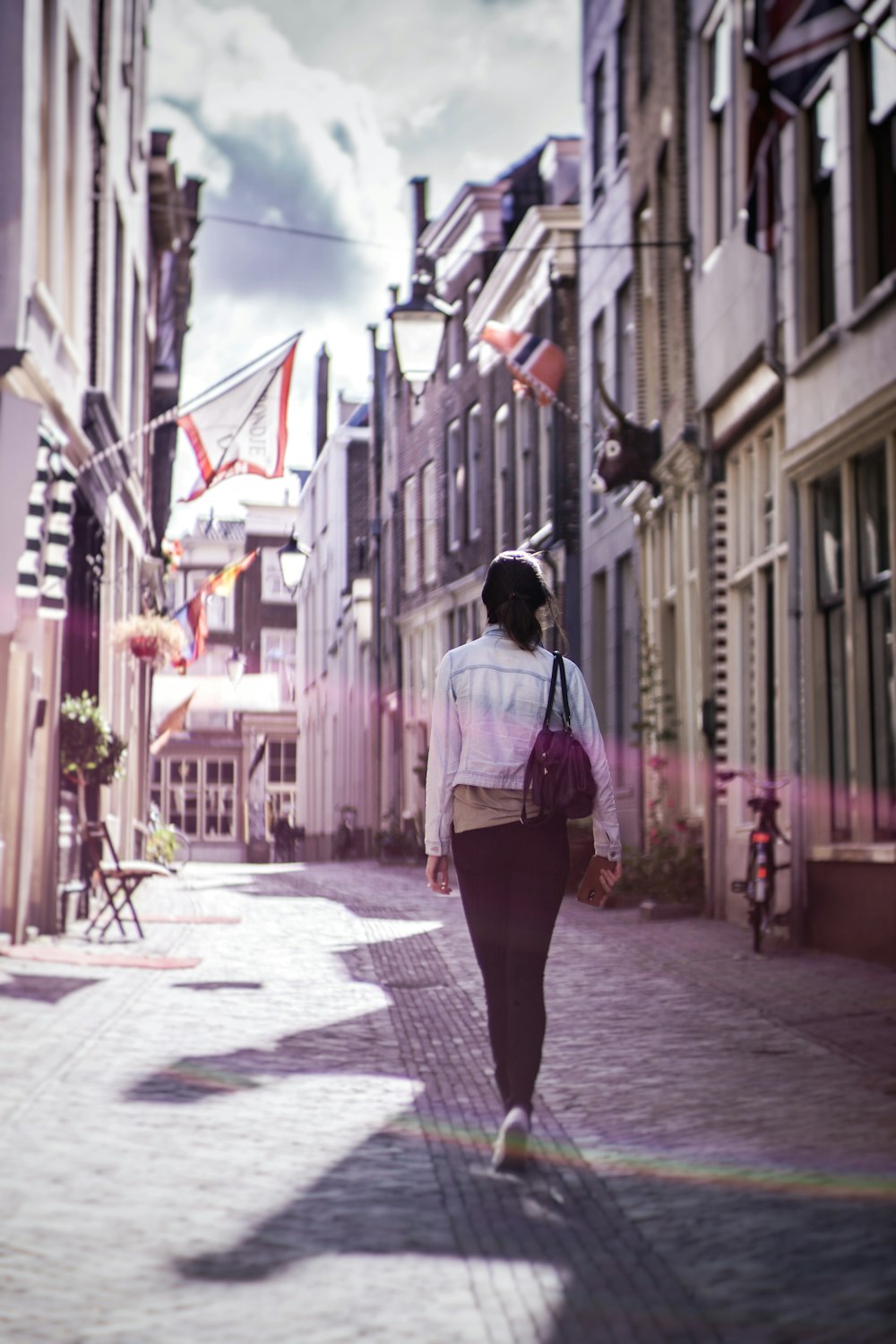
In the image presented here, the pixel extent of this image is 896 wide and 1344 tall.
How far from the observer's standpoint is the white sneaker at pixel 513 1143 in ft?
18.7

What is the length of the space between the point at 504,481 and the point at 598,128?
756 centimetres

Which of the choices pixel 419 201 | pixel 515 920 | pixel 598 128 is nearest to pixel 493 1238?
pixel 515 920

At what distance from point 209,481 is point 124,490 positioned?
548 cm

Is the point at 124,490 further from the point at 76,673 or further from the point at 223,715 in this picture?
the point at 223,715

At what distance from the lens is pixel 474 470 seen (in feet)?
110

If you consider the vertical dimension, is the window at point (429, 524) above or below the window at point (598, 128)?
below

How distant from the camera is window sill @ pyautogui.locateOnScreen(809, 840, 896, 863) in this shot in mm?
11992

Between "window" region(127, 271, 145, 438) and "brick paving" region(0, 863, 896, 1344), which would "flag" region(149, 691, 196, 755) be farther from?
"brick paving" region(0, 863, 896, 1344)

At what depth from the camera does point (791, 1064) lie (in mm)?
7773

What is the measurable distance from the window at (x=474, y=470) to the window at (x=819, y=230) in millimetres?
18875

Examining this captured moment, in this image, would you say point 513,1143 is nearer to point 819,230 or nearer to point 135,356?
point 819,230

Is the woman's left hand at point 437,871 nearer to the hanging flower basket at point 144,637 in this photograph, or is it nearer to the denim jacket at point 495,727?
the denim jacket at point 495,727

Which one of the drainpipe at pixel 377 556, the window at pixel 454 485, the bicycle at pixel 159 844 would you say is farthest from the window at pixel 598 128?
the drainpipe at pixel 377 556

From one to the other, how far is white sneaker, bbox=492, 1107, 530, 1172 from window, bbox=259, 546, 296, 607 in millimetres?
61546
